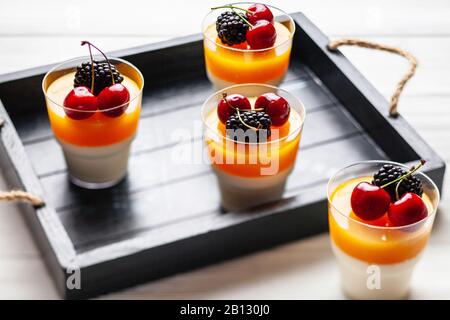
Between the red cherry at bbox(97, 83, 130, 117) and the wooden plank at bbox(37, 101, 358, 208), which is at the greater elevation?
the red cherry at bbox(97, 83, 130, 117)

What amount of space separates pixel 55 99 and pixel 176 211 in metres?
0.35

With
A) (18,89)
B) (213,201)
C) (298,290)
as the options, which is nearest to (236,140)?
(213,201)

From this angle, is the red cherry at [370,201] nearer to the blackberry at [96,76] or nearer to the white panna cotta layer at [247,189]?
the white panna cotta layer at [247,189]

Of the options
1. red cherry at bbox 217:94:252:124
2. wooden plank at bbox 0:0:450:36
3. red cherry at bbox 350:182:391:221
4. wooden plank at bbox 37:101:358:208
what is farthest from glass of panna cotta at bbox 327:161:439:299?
wooden plank at bbox 0:0:450:36

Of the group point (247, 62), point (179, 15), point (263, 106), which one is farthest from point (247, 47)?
point (179, 15)

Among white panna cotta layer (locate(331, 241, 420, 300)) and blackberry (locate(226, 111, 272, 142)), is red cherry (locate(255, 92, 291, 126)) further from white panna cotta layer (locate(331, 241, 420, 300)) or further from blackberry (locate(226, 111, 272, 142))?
white panna cotta layer (locate(331, 241, 420, 300))

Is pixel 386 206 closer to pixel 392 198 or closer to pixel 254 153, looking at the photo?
pixel 392 198

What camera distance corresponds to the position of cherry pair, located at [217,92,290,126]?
190cm

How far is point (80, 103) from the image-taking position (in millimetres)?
1894

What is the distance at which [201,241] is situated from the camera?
181cm

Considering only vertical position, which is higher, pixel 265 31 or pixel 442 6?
pixel 265 31

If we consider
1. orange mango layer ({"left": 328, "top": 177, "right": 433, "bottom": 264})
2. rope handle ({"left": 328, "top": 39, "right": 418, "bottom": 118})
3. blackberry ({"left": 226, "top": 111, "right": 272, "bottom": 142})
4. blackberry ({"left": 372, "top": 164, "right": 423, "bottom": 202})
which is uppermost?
blackberry ({"left": 372, "top": 164, "right": 423, "bottom": 202})
